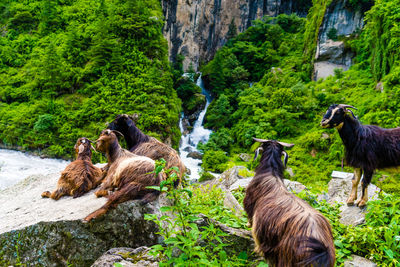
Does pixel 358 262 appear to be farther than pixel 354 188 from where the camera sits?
No

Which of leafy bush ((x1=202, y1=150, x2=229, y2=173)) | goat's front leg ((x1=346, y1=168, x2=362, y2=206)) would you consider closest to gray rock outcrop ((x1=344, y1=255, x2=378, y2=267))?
goat's front leg ((x1=346, y1=168, x2=362, y2=206))

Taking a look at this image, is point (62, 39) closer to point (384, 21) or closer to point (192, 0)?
point (192, 0)

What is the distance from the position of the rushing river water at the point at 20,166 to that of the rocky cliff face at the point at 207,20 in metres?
26.0

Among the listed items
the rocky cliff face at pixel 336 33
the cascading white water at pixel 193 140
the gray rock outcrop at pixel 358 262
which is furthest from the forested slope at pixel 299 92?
the gray rock outcrop at pixel 358 262

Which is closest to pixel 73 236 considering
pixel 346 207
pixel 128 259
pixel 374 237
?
pixel 128 259

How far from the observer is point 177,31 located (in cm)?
3878

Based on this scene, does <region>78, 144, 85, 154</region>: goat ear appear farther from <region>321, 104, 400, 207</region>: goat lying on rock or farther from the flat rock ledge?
<region>321, 104, 400, 207</region>: goat lying on rock

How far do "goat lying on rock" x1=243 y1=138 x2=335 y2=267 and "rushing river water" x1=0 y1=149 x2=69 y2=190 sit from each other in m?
13.6

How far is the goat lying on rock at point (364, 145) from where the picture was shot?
391 cm

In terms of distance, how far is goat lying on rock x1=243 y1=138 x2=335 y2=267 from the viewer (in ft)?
6.56

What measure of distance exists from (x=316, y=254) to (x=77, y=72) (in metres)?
24.3

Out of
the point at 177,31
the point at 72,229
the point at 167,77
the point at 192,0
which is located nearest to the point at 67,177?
the point at 72,229

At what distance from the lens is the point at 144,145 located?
17.5 feet

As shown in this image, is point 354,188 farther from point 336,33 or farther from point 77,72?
point 336,33
